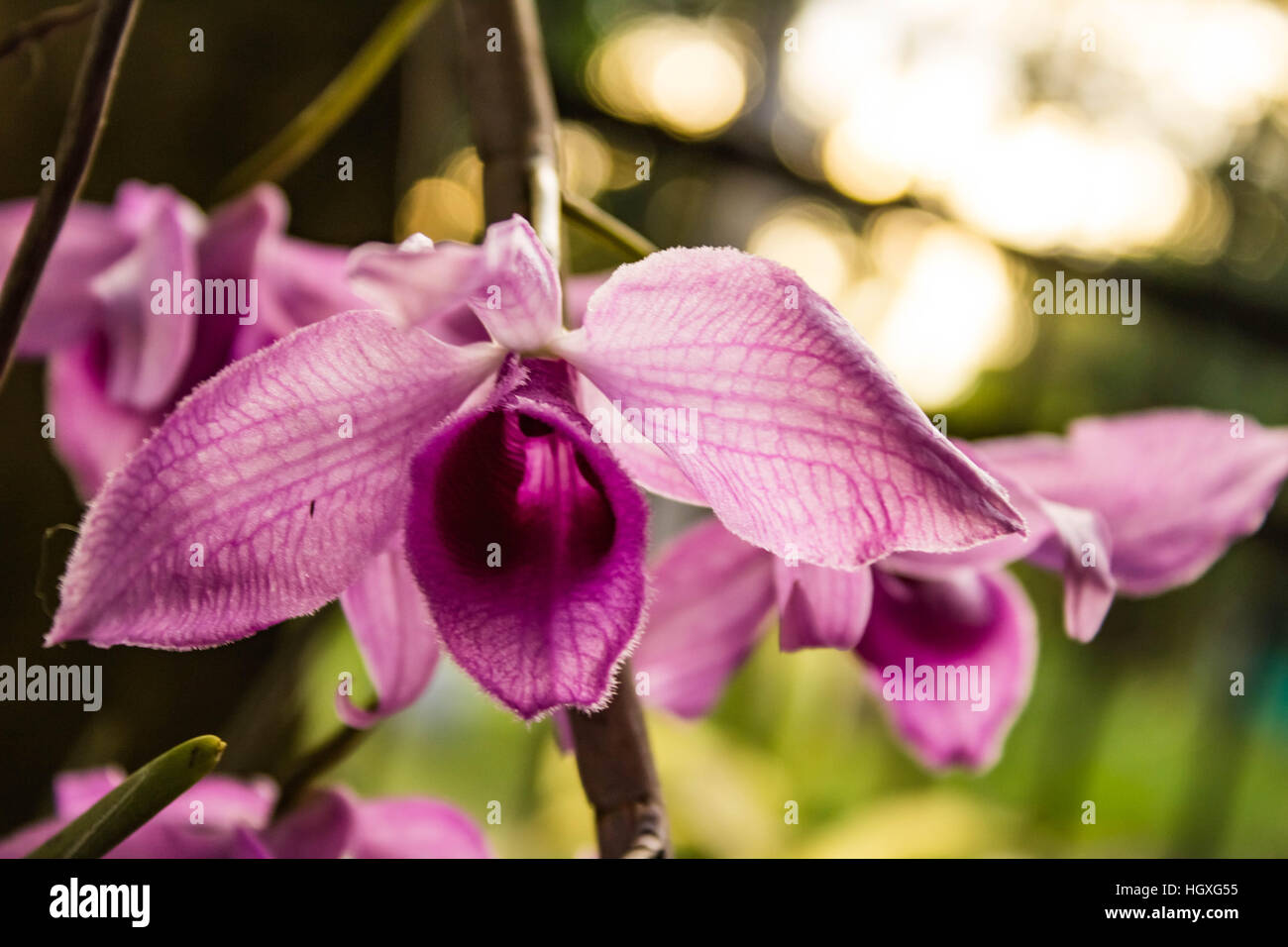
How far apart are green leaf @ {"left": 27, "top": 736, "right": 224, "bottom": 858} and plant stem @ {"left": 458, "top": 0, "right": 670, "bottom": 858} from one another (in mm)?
64

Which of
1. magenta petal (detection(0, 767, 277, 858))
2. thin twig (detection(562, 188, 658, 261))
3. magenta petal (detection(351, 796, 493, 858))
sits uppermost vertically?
thin twig (detection(562, 188, 658, 261))

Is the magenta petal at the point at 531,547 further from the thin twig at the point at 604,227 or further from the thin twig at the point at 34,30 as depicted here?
the thin twig at the point at 34,30

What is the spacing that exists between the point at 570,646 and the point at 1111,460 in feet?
0.47

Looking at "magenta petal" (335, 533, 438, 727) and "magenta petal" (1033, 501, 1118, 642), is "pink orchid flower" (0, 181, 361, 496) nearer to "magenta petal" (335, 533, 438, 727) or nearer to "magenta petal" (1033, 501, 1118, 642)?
"magenta petal" (335, 533, 438, 727)

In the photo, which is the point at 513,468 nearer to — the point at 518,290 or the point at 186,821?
the point at 518,290

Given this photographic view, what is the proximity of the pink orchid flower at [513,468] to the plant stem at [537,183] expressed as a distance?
0.07 feet

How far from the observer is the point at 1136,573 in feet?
0.83

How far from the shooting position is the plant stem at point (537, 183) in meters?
0.20

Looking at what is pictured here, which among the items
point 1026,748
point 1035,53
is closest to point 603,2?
point 1035,53

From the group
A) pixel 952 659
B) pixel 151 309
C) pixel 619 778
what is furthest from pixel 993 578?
pixel 151 309

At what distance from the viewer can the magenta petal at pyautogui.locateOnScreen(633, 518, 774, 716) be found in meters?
0.28

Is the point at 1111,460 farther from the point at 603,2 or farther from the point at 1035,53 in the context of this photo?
the point at 1035,53

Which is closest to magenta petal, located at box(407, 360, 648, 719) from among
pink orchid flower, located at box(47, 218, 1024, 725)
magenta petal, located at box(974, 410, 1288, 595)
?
pink orchid flower, located at box(47, 218, 1024, 725)
